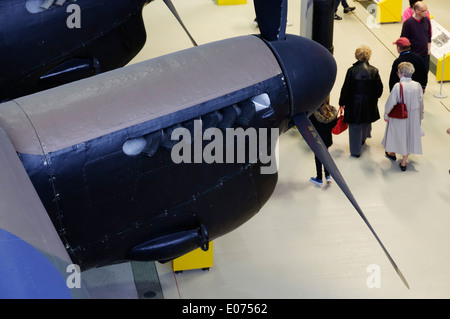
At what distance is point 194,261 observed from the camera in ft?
19.2

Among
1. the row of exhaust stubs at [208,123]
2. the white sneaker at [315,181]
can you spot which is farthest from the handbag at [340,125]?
the row of exhaust stubs at [208,123]

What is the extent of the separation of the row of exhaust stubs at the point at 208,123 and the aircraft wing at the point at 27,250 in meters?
1.07

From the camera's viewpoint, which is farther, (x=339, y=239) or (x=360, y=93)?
(x=360, y=93)

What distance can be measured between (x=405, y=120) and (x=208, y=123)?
3.58 m

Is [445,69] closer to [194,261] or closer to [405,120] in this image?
[405,120]

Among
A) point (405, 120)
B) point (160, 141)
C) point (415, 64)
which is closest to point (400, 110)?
point (405, 120)

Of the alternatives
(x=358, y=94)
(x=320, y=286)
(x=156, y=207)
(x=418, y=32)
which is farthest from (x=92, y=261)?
(x=418, y=32)

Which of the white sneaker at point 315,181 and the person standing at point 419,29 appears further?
the person standing at point 419,29

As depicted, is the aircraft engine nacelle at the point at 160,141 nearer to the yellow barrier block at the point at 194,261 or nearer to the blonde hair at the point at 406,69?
the yellow barrier block at the point at 194,261

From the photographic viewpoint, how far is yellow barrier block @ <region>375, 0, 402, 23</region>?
10836 millimetres

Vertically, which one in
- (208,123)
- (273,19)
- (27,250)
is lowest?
(208,123)

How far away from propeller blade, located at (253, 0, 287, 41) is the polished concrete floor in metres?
2.23

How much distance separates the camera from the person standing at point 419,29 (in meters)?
8.45

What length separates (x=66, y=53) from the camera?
19.9 ft
